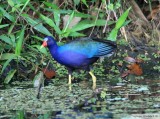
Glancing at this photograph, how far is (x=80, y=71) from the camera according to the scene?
8.74m

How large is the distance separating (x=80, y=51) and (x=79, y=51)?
1cm

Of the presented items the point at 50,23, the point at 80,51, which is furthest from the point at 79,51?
the point at 50,23

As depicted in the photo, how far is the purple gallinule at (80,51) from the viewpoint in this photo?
807 cm

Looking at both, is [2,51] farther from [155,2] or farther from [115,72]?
[155,2]

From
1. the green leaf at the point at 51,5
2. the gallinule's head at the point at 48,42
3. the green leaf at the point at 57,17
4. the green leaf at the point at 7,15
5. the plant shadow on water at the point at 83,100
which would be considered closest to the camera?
the plant shadow on water at the point at 83,100

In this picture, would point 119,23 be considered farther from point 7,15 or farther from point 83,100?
point 83,100

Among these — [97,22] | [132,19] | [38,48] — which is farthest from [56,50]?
[132,19]

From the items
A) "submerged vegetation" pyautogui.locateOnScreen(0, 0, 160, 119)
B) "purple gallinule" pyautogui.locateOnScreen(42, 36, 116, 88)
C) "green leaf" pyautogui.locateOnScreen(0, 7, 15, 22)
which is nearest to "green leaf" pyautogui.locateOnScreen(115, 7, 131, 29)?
"submerged vegetation" pyautogui.locateOnScreen(0, 0, 160, 119)

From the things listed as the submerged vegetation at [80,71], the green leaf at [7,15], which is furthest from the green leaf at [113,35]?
the green leaf at [7,15]

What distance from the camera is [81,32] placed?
9312mm

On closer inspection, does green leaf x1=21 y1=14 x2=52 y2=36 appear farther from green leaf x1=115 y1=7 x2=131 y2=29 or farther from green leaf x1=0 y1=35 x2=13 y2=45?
green leaf x1=115 y1=7 x2=131 y2=29

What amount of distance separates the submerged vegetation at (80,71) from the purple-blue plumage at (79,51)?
0.21 meters

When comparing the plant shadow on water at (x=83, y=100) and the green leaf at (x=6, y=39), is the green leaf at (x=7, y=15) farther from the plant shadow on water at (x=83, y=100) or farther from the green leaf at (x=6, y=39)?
the plant shadow on water at (x=83, y=100)

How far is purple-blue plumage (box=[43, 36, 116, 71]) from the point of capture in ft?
26.5
